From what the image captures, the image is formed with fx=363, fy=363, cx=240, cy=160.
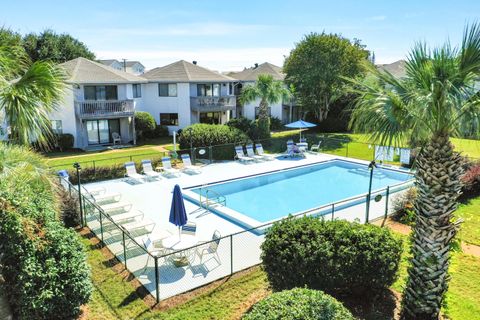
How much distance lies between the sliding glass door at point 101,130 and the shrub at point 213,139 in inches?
380

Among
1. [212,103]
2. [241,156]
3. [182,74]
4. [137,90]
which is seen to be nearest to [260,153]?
[241,156]

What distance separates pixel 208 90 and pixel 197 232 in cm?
2602

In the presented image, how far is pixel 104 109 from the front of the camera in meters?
30.1

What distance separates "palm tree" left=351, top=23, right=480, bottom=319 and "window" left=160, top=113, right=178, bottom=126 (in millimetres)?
30209

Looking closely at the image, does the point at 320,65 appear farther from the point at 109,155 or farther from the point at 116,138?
the point at 109,155

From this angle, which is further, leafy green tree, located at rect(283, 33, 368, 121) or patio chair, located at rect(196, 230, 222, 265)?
leafy green tree, located at rect(283, 33, 368, 121)

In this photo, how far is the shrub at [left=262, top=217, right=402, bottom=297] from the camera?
7.81 m

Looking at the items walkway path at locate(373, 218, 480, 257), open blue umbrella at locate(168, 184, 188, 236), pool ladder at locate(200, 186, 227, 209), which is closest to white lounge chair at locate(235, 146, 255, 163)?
pool ladder at locate(200, 186, 227, 209)

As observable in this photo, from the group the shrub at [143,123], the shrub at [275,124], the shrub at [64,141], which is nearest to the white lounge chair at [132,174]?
the shrub at [64,141]

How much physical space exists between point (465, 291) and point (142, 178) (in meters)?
16.2

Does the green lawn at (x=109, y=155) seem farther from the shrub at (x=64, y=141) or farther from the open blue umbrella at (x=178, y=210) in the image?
the open blue umbrella at (x=178, y=210)

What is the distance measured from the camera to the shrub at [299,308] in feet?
18.1

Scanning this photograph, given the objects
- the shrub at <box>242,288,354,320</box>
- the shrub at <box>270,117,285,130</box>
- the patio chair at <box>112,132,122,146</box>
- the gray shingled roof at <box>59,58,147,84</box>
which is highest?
the gray shingled roof at <box>59,58,147,84</box>

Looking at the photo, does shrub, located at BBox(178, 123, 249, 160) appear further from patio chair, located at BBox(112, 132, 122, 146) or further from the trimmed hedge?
the trimmed hedge
